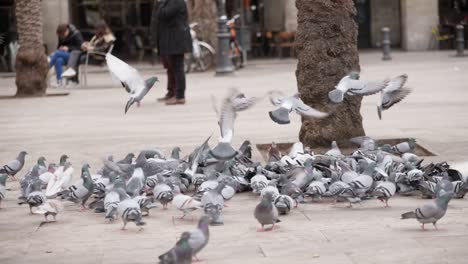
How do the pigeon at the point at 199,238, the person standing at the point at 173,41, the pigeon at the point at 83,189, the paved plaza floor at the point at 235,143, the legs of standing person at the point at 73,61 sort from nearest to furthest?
1. the pigeon at the point at 199,238
2. the paved plaza floor at the point at 235,143
3. the pigeon at the point at 83,189
4. the person standing at the point at 173,41
5. the legs of standing person at the point at 73,61

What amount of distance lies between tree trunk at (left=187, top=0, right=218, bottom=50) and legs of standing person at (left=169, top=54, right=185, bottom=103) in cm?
1039

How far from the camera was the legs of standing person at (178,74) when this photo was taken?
17906 millimetres

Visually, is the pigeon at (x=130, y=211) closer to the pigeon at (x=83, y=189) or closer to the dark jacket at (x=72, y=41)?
the pigeon at (x=83, y=189)

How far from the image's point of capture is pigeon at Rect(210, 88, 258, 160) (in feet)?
30.6

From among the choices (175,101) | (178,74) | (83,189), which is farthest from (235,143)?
(175,101)

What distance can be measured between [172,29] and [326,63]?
22.9 ft

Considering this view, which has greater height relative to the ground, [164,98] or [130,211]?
[130,211]

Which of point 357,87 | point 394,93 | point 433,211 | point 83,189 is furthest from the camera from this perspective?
point 394,93

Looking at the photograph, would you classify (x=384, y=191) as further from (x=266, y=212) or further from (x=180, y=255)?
(x=180, y=255)

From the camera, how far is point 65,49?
81.6 ft

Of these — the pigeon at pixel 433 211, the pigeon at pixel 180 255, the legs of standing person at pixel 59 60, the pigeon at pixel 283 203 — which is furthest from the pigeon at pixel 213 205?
the legs of standing person at pixel 59 60

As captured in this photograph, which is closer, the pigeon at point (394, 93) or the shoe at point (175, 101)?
the pigeon at point (394, 93)

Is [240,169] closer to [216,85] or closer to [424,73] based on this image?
[216,85]

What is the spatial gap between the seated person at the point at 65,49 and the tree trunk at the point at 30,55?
2.83 m
